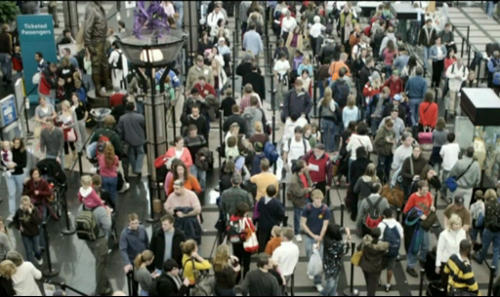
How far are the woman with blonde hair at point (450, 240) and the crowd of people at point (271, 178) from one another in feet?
0.08

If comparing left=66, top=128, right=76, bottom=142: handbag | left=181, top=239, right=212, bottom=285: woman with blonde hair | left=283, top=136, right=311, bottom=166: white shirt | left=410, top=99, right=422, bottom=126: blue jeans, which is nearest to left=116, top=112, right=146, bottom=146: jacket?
left=66, top=128, right=76, bottom=142: handbag

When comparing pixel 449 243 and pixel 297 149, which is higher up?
pixel 297 149

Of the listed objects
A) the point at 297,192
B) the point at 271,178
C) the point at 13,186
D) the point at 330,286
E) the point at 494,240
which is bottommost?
the point at 330,286

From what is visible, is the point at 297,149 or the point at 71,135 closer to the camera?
the point at 297,149

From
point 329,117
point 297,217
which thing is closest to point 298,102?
point 329,117

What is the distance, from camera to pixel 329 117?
16.5 m

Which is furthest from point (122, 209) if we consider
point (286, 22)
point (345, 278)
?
point (286, 22)

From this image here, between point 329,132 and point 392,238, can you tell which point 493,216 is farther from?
point 329,132

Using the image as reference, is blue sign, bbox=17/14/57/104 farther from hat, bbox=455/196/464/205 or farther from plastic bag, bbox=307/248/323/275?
hat, bbox=455/196/464/205

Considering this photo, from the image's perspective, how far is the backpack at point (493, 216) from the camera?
12414 mm

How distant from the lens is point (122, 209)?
15.2 m

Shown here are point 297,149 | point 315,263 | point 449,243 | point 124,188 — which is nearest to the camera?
point 449,243

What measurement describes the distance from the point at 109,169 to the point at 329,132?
5.11 m

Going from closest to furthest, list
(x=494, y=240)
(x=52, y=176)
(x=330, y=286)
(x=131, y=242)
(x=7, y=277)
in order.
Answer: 1. (x=7, y=277)
2. (x=131, y=242)
3. (x=330, y=286)
4. (x=494, y=240)
5. (x=52, y=176)
